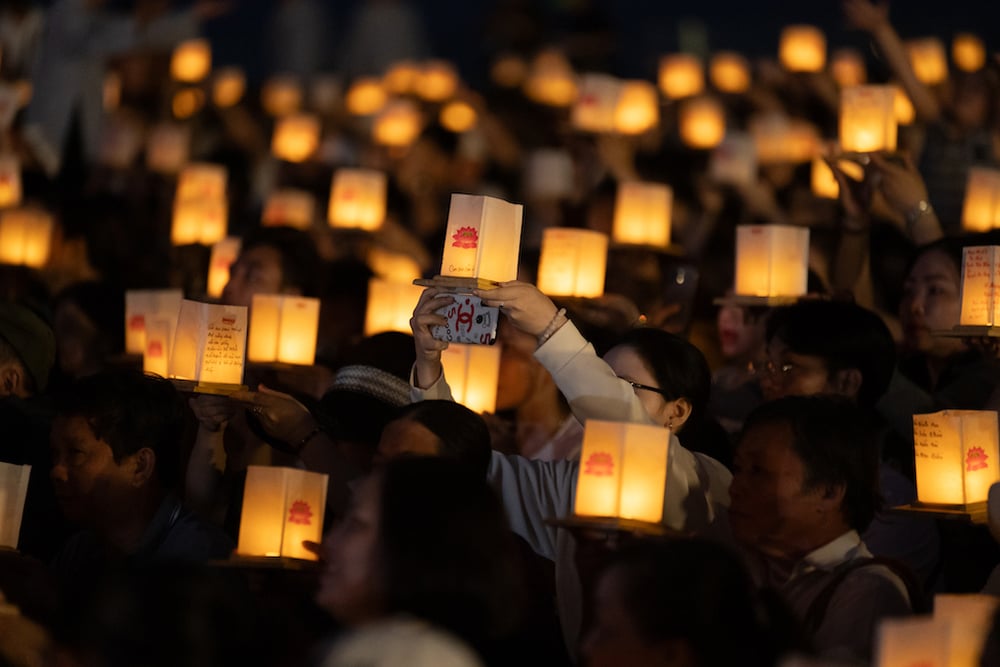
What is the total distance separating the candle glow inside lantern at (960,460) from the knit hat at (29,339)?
114 inches

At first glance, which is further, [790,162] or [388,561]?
[790,162]

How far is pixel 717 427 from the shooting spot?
5.08 meters

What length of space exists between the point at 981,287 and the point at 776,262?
109 cm

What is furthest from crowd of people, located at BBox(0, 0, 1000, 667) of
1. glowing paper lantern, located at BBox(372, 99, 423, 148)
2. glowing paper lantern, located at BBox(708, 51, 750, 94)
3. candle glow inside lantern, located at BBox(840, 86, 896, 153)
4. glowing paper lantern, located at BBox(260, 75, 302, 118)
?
glowing paper lantern, located at BBox(260, 75, 302, 118)

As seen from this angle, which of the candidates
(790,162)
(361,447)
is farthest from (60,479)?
(790,162)

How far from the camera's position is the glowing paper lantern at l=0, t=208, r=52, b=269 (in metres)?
7.66

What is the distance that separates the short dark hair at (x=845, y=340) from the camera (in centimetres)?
504

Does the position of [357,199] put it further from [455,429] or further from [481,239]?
[455,429]

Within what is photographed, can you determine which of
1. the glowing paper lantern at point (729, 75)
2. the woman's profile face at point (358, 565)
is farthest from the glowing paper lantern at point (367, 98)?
the woman's profile face at point (358, 565)

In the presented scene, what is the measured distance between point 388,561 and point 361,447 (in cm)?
212

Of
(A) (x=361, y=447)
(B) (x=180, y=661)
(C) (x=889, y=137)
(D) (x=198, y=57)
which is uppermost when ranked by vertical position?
(D) (x=198, y=57)

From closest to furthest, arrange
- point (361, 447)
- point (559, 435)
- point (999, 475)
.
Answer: point (999, 475) < point (361, 447) < point (559, 435)

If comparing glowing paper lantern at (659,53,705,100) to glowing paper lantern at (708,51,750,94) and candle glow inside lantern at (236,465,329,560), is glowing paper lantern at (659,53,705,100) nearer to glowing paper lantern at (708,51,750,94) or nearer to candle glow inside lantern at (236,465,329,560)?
glowing paper lantern at (708,51,750,94)

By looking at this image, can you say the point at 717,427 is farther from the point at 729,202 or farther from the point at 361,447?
the point at 729,202
